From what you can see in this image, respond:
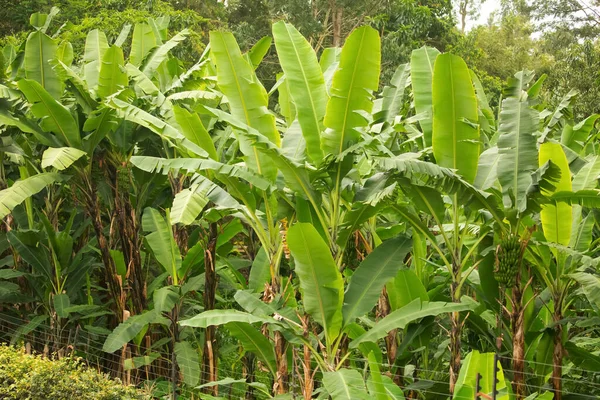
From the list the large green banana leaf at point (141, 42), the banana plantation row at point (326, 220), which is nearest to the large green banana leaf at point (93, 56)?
the banana plantation row at point (326, 220)

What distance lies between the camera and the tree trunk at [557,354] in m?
5.25

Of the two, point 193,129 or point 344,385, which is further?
point 193,129

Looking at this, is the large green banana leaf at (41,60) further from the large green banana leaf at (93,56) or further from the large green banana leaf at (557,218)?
the large green banana leaf at (557,218)

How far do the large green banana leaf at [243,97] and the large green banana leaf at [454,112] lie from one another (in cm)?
131

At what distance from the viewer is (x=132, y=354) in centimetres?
759

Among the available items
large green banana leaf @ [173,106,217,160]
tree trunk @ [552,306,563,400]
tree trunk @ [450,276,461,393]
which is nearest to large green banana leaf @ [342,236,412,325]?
tree trunk @ [450,276,461,393]

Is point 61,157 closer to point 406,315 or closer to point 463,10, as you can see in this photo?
point 406,315

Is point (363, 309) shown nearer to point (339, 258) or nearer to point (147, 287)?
point (339, 258)

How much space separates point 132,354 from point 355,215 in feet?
11.6

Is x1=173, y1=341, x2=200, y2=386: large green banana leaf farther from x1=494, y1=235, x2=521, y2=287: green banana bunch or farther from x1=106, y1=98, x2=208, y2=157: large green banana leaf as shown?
x1=494, y1=235, x2=521, y2=287: green banana bunch

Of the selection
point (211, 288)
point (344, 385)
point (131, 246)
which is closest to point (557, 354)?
point (344, 385)

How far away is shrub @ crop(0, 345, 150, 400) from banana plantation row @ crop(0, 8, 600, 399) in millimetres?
635

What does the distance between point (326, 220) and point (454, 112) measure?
126 cm

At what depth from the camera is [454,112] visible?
5.28 meters
